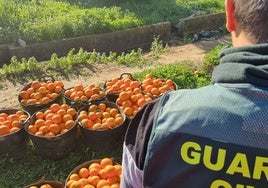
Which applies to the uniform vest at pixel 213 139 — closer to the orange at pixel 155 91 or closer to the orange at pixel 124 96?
the orange at pixel 124 96

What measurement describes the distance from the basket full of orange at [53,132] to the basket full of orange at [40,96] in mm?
305

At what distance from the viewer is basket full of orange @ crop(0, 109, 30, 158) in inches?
154

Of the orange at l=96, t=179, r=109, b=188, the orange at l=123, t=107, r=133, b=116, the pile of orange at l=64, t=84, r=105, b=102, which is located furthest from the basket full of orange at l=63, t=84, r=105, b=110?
the orange at l=96, t=179, r=109, b=188

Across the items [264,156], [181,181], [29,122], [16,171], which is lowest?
[16,171]

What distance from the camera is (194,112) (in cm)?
117

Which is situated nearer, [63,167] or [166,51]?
[63,167]

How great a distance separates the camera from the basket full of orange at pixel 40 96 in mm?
4465

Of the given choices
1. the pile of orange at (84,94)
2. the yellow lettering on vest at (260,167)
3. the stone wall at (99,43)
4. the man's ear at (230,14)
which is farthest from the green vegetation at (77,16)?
the yellow lettering on vest at (260,167)

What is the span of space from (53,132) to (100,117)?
53cm

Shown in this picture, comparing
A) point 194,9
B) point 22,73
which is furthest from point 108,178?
point 194,9

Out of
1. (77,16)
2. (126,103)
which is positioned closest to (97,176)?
(126,103)

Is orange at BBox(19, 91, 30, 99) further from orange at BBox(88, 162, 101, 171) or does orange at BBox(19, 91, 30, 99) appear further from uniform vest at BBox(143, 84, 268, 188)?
uniform vest at BBox(143, 84, 268, 188)

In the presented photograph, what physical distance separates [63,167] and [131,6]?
684 centimetres

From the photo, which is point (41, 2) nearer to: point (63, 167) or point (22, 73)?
point (22, 73)
